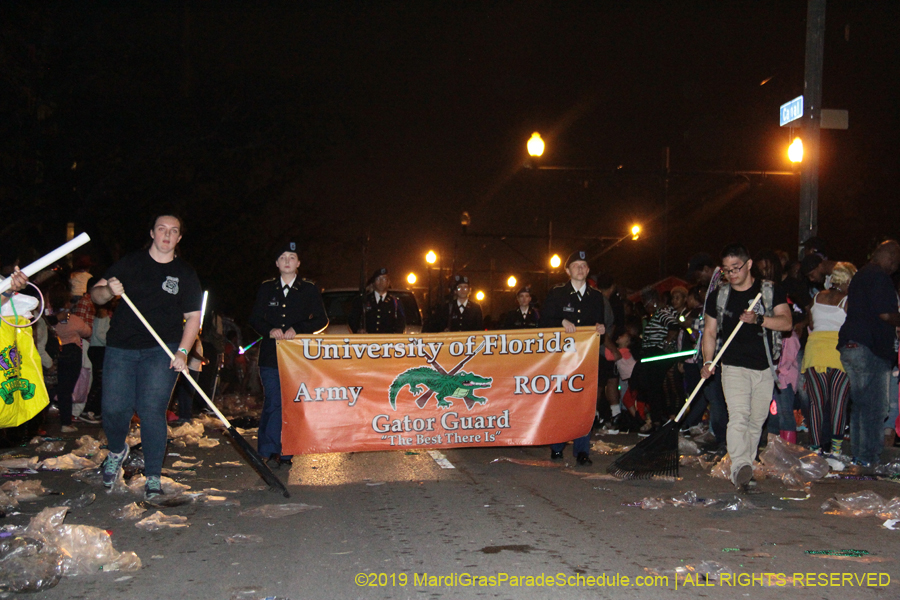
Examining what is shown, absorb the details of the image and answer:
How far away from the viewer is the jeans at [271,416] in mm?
8102

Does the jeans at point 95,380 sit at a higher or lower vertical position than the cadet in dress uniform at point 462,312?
lower

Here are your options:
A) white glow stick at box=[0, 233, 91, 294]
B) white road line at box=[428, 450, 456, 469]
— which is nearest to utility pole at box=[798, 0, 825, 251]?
white road line at box=[428, 450, 456, 469]

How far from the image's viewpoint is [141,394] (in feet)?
21.2

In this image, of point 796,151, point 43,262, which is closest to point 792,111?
point 796,151

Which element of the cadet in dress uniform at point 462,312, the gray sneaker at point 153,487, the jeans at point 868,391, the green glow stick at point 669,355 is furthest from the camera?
the cadet in dress uniform at point 462,312

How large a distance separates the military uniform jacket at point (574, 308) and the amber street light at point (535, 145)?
10.3 metres

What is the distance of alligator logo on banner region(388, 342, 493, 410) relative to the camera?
8117 millimetres

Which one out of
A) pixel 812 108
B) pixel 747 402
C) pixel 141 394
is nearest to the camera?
pixel 141 394

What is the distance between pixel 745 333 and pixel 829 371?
223 centimetres

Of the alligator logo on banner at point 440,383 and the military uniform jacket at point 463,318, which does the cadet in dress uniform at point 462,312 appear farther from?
the alligator logo on banner at point 440,383

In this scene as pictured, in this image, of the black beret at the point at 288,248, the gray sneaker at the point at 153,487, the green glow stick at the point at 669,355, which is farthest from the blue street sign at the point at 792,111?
the gray sneaker at the point at 153,487

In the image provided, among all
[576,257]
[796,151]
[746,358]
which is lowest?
[746,358]

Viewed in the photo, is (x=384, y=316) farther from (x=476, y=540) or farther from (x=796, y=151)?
(x=796, y=151)

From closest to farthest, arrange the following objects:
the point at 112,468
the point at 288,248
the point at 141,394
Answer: the point at 141,394 → the point at 112,468 → the point at 288,248
